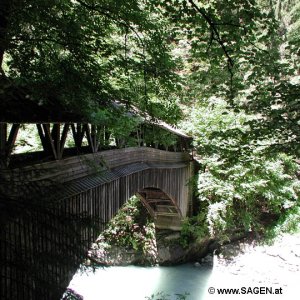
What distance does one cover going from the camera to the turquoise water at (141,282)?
12532 mm

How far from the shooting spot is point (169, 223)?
16.5m

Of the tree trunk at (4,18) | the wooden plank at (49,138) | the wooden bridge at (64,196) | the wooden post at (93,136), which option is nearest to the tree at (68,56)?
the tree trunk at (4,18)

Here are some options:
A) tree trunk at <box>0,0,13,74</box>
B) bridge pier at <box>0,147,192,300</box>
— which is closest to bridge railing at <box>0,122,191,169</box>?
bridge pier at <box>0,147,192,300</box>

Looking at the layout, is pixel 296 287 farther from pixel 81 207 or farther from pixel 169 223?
pixel 81 207

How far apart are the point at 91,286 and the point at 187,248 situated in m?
4.60

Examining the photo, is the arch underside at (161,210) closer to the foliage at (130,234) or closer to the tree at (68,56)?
the foliage at (130,234)

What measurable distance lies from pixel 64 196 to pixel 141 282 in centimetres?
951

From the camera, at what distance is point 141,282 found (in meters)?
13.5

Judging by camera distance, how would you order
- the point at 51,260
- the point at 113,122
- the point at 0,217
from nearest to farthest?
the point at 0,217, the point at 51,260, the point at 113,122

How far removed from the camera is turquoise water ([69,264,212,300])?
12.5 meters

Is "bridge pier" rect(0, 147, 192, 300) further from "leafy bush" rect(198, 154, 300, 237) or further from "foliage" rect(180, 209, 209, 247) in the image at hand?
"leafy bush" rect(198, 154, 300, 237)

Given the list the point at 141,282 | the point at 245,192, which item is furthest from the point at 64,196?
the point at 245,192

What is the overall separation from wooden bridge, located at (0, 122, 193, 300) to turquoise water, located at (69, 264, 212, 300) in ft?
7.99

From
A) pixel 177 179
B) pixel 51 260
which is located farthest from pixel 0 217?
pixel 177 179
